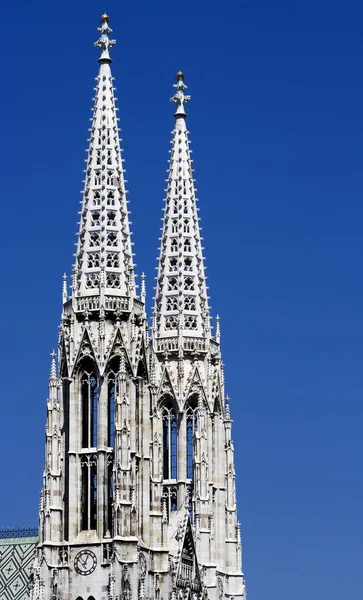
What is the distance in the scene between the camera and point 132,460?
389 ft

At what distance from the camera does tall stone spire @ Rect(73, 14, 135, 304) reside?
12150cm

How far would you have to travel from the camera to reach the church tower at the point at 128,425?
11762 cm

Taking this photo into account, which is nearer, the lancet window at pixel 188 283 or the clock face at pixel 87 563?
the clock face at pixel 87 563

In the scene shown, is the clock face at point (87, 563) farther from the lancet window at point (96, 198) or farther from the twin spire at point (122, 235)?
the lancet window at point (96, 198)

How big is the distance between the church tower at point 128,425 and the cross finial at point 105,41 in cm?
9

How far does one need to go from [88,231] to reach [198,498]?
60.6 ft

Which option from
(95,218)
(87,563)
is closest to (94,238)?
(95,218)

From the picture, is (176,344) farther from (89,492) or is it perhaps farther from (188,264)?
(89,492)

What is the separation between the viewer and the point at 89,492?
118 meters

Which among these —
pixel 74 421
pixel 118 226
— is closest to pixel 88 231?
pixel 118 226

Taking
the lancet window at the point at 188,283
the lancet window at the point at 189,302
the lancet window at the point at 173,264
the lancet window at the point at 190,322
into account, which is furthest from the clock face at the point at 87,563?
the lancet window at the point at 173,264

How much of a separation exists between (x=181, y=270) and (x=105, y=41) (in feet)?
53.0

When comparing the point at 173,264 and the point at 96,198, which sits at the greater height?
the point at 173,264

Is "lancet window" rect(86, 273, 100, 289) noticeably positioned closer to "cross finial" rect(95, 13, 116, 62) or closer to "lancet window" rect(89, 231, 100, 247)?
"lancet window" rect(89, 231, 100, 247)
